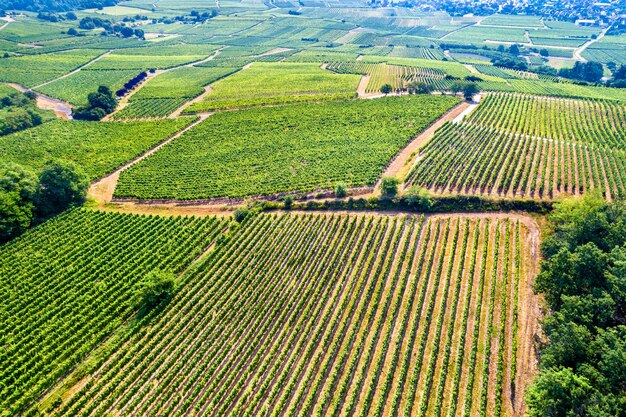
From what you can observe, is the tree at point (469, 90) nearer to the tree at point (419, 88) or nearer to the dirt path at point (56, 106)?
the tree at point (419, 88)

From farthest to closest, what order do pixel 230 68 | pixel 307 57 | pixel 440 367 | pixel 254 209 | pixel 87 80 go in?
pixel 307 57 < pixel 230 68 < pixel 87 80 < pixel 254 209 < pixel 440 367

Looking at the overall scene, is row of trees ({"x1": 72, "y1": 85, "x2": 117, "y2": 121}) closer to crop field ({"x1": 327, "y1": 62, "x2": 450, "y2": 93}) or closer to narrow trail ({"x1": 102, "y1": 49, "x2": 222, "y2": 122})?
narrow trail ({"x1": 102, "y1": 49, "x2": 222, "y2": 122})

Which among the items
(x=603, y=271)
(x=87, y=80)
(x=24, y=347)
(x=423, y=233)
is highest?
(x=87, y=80)

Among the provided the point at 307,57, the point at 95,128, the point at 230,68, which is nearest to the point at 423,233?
the point at 95,128

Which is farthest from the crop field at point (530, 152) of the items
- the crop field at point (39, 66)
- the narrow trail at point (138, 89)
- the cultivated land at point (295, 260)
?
the crop field at point (39, 66)

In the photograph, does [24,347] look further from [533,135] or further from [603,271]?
[533,135]

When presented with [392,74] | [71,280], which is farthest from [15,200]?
[392,74]

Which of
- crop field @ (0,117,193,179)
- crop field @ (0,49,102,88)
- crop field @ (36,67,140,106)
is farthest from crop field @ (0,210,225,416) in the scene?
crop field @ (0,49,102,88)
